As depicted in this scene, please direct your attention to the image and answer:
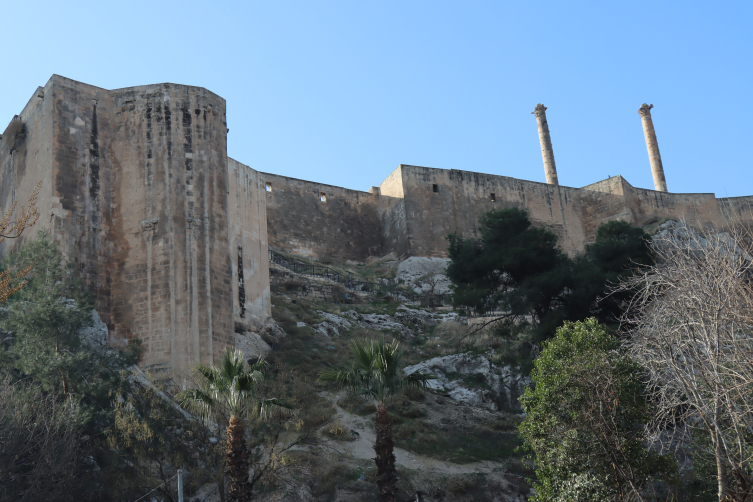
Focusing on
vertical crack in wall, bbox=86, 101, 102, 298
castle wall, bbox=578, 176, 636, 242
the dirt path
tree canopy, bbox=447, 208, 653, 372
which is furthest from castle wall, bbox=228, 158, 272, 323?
castle wall, bbox=578, 176, 636, 242

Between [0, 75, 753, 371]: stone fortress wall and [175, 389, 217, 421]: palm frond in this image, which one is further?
[0, 75, 753, 371]: stone fortress wall

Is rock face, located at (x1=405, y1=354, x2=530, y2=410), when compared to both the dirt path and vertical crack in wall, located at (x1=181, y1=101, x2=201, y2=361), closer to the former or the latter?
the dirt path

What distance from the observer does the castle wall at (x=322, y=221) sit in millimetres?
36000

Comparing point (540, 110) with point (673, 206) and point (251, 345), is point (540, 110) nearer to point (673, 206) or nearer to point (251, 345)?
point (673, 206)

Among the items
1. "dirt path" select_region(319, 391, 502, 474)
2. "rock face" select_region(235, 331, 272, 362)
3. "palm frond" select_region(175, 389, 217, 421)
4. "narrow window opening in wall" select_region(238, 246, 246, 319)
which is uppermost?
"narrow window opening in wall" select_region(238, 246, 246, 319)

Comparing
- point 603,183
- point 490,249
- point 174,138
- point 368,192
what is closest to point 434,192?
point 368,192

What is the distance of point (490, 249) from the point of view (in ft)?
74.3

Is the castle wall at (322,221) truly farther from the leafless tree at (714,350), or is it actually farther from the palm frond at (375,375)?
the leafless tree at (714,350)

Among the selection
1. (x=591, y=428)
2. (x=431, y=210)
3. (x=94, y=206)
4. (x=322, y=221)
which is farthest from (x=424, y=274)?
(x=591, y=428)

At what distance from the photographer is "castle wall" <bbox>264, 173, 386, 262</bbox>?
3600cm

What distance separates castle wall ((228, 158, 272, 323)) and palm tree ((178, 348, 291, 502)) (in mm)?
8317

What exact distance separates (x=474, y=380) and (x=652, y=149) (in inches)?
1333

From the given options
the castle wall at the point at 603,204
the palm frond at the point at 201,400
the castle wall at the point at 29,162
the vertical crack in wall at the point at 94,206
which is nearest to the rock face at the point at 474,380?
the palm frond at the point at 201,400

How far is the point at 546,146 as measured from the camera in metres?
48.8
